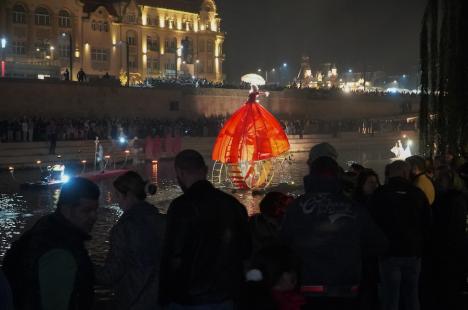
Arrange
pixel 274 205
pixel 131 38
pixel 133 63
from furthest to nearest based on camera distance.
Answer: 1. pixel 131 38
2. pixel 133 63
3. pixel 274 205

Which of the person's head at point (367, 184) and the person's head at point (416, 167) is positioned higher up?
the person's head at point (416, 167)

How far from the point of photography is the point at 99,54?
232 feet

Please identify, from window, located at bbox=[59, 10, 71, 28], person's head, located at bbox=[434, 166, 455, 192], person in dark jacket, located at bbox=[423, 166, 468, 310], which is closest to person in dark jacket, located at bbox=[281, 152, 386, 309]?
person in dark jacket, located at bbox=[423, 166, 468, 310]

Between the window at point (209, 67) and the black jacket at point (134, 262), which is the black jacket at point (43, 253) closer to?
the black jacket at point (134, 262)

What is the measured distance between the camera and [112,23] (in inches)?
2921

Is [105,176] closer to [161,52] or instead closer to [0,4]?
[0,4]

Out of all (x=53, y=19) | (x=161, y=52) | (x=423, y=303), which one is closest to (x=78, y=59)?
(x=53, y=19)

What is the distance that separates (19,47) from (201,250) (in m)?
61.9

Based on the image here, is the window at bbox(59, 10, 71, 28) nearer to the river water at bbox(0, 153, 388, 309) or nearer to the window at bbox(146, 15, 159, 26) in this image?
the window at bbox(146, 15, 159, 26)

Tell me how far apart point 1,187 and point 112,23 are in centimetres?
5210

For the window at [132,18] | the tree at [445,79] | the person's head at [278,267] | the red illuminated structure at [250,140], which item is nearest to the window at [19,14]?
the window at [132,18]

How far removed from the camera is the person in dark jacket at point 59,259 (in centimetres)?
382

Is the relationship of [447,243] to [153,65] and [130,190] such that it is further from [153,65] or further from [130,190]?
[153,65]

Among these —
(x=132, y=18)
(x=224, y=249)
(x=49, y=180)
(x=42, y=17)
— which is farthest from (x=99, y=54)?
(x=224, y=249)
